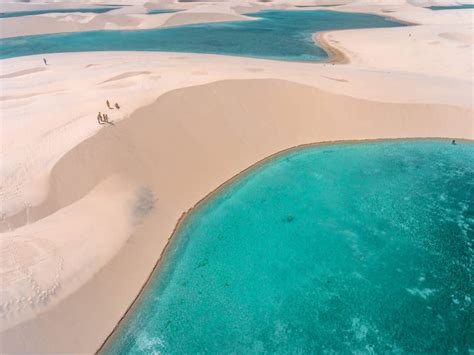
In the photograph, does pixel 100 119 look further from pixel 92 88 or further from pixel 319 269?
pixel 319 269

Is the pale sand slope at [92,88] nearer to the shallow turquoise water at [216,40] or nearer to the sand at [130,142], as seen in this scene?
the sand at [130,142]

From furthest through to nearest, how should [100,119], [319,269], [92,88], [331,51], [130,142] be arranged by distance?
[331,51], [92,88], [100,119], [130,142], [319,269]

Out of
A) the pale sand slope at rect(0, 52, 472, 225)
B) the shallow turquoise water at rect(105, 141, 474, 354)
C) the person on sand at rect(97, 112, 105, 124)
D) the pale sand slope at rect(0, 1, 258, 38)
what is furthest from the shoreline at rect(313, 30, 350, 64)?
the person on sand at rect(97, 112, 105, 124)

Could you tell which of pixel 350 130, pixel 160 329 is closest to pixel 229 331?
pixel 160 329

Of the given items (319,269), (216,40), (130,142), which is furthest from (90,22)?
(319,269)

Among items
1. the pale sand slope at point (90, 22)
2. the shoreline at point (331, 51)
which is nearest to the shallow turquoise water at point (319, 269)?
the shoreline at point (331, 51)

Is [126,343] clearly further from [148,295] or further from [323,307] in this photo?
[323,307]
